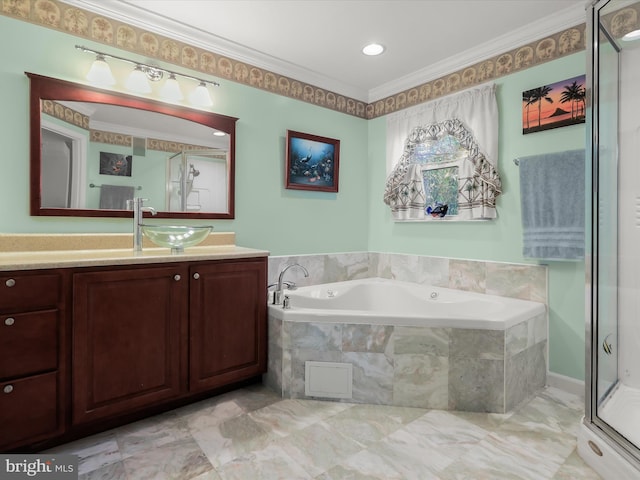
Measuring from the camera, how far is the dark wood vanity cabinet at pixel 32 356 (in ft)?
4.79

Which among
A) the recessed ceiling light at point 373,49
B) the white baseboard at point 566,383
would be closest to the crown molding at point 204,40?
the recessed ceiling light at point 373,49

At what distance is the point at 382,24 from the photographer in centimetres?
235

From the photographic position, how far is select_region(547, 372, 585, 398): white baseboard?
88.1 inches

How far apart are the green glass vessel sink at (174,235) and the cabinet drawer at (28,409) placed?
0.82 m

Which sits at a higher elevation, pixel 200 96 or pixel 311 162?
pixel 200 96

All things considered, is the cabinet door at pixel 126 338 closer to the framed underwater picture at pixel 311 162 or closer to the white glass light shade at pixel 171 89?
the white glass light shade at pixel 171 89

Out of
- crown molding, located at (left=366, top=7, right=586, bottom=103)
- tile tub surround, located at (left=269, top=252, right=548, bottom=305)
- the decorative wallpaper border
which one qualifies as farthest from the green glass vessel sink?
crown molding, located at (left=366, top=7, right=586, bottom=103)

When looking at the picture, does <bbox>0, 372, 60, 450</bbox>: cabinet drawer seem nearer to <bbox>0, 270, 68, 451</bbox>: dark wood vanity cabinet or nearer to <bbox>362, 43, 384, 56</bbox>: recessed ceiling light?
<bbox>0, 270, 68, 451</bbox>: dark wood vanity cabinet

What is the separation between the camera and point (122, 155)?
7.27 feet

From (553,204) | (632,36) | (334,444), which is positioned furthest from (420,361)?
(632,36)

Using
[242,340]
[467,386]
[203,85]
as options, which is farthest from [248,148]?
[467,386]

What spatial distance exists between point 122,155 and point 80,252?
0.65m

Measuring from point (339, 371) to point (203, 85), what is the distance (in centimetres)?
218

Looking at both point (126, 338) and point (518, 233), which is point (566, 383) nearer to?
point (518, 233)
